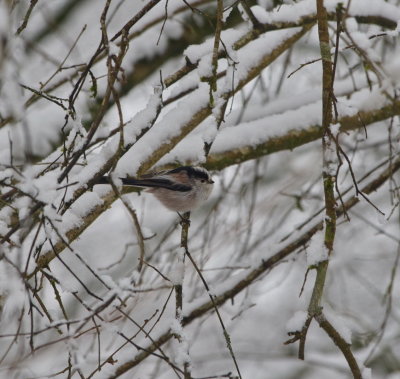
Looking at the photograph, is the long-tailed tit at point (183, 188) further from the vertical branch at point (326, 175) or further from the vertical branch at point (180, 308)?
the vertical branch at point (326, 175)

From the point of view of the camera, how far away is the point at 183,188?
487cm

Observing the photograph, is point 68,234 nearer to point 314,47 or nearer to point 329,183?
point 329,183

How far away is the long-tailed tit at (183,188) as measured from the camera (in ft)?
15.5

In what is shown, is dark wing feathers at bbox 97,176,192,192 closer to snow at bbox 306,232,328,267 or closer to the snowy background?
the snowy background

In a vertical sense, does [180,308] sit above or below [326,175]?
below

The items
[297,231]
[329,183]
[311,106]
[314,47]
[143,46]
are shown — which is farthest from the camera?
A: [314,47]

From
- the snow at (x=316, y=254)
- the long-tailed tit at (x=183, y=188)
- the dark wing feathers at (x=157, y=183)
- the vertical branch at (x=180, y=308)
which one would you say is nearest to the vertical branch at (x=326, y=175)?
the snow at (x=316, y=254)

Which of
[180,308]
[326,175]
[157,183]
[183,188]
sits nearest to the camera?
[326,175]

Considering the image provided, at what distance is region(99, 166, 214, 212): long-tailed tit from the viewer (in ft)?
15.5

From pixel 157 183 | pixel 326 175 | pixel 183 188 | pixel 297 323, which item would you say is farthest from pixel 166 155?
pixel 297 323

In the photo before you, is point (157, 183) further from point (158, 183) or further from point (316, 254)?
point (316, 254)

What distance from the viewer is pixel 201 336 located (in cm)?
1026

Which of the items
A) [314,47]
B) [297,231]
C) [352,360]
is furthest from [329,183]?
[314,47]

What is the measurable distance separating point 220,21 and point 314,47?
23.0ft
